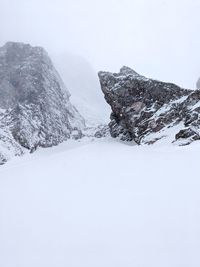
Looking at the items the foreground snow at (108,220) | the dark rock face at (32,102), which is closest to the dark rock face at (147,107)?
the foreground snow at (108,220)

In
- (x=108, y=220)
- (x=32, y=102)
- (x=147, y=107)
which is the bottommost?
(x=32, y=102)

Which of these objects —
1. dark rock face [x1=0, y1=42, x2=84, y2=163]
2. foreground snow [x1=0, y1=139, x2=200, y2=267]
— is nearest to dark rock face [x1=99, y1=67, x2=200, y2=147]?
foreground snow [x1=0, y1=139, x2=200, y2=267]

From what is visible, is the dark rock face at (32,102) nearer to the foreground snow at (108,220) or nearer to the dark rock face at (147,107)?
the dark rock face at (147,107)

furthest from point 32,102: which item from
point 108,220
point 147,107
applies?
point 108,220

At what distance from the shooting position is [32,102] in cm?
4350

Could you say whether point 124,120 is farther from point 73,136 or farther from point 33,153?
point 73,136

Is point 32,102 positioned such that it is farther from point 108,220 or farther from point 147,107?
point 108,220

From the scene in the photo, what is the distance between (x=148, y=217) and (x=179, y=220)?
55cm

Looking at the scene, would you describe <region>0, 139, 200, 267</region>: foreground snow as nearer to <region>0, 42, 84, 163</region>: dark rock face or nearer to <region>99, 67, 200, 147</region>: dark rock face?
<region>99, 67, 200, 147</region>: dark rock face

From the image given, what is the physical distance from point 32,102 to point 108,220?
39.5 m

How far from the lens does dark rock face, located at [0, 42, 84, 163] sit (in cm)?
3797

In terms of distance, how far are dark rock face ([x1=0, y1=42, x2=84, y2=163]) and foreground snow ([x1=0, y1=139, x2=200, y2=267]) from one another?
2717 cm

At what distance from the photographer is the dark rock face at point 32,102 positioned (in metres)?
38.0

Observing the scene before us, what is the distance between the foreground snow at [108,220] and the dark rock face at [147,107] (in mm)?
10575
